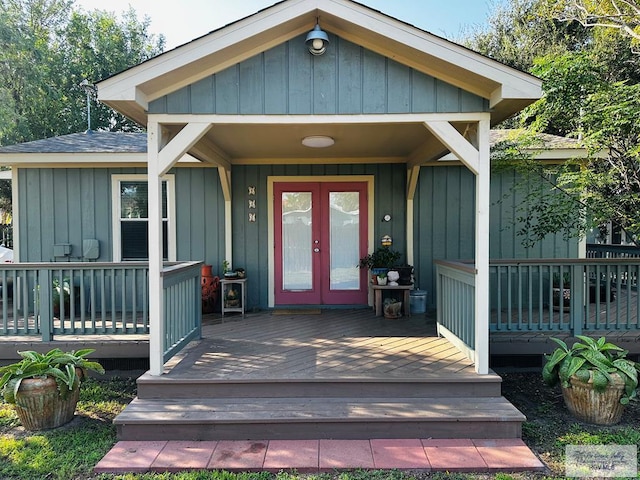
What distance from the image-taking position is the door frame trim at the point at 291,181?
6.15 m

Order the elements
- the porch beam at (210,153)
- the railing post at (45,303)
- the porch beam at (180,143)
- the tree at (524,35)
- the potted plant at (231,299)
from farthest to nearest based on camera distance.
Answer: the tree at (524,35) → the potted plant at (231,299) → the porch beam at (210,153) → the railing post at (45,303) → the porch beam at (180,143)

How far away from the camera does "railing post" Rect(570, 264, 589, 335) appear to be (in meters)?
4.16

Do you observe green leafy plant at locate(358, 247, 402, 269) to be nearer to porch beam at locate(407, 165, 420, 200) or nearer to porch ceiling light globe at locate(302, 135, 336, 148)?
porch beam at locate(407, 165, 420, 200)

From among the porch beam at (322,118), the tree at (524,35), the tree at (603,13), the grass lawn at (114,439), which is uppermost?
the tree at (524,35)

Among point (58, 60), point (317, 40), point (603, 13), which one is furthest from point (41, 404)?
point (58, 60)

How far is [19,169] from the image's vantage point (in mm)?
5930

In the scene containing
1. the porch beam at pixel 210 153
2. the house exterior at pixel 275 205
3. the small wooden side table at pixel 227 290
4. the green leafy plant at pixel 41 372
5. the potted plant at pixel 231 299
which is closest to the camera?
the green leafy plant at pixel 41 372

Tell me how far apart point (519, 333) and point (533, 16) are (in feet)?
45.6

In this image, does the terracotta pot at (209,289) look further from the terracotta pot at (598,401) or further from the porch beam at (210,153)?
the terracotta pot at (598,401)

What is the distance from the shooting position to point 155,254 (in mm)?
3422

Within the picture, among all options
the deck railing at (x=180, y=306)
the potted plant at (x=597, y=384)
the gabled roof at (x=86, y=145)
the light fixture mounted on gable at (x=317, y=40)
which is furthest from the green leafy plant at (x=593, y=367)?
the gabled roof at (x=86, y=145)

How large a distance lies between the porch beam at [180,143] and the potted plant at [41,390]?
71.9 inches

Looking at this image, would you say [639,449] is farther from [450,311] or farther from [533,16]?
[533,16]

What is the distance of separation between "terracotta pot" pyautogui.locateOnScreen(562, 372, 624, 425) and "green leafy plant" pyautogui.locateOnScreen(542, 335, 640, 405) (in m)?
0.04
